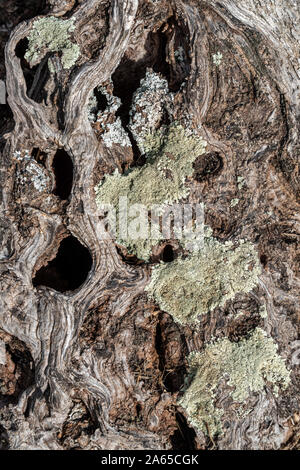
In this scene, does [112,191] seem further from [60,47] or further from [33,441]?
[33,441]

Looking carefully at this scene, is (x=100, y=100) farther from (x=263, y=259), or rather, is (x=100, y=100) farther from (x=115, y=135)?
(x=263, y=259)

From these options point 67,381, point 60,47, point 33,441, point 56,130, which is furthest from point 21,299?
point 60,47

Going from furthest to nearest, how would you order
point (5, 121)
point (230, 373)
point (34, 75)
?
point (5, 121), point (34, 75), point (230, 373)

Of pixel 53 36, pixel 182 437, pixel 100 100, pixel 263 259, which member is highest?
pixel 53 36

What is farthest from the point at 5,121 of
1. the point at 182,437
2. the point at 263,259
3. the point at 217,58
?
the point at 182,437

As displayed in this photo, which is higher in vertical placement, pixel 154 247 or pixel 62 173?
pixel 62 173

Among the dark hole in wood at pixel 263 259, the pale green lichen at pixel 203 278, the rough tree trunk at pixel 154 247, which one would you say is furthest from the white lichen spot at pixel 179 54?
the dark hole in wood at pixel 263 259

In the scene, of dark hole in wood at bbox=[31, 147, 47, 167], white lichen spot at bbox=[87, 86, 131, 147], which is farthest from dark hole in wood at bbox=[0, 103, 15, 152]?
white lichen spot at bbox=[87, 86, 131, 147]

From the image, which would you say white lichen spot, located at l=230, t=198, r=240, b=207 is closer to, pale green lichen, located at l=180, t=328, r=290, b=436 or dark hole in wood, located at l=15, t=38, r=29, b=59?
pale green lichen, located at l=180, t=328, r=290, b=436
